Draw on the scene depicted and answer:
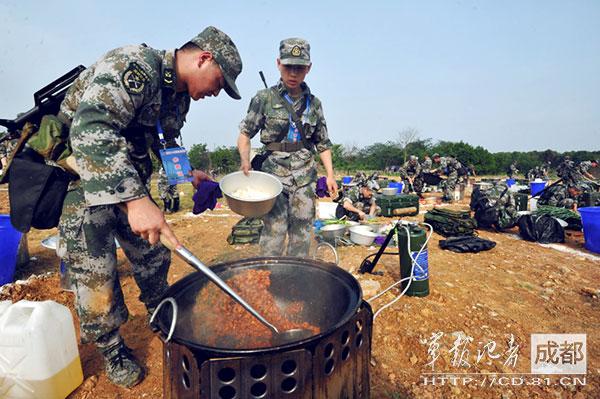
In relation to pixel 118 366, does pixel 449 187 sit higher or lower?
lower

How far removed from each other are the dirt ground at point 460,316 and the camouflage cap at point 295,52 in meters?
2.75

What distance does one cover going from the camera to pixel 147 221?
152 centimetres

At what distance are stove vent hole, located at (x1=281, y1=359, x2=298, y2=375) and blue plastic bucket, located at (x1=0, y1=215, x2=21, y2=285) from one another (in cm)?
417

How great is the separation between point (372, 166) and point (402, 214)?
3754cm

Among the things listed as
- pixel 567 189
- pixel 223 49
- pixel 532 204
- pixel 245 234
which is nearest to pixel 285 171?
pixel 223 49

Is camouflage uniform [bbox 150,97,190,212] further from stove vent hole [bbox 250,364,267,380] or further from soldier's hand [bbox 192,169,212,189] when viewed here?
stove vent hole [bbox 250,364,267,380]

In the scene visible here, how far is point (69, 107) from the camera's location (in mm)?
2020

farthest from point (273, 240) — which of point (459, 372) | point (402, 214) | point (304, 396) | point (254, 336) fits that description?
point (402, 214)

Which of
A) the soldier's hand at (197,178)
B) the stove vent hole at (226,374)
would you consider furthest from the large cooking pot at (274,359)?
the soldier's hand at (197,178)

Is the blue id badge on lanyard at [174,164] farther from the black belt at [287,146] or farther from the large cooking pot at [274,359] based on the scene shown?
the black belt at [287,146]

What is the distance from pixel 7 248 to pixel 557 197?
43.3 feet

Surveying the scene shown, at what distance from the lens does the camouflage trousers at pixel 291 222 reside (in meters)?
3.56

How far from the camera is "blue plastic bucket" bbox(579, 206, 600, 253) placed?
5402mm

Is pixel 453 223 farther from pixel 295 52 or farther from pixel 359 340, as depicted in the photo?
pixel 359 340
